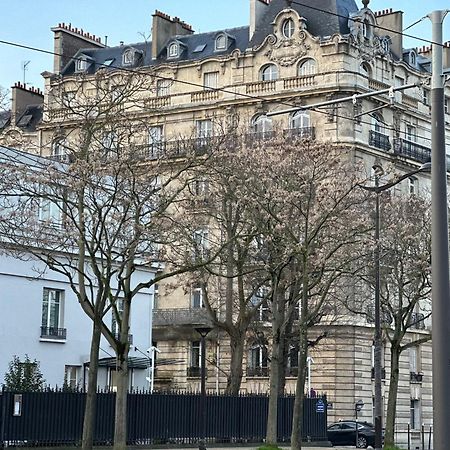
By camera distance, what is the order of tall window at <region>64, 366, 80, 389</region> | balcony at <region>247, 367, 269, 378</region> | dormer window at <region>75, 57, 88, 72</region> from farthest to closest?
dormer window at <region>75, 57, 88, 72</region> → balcony at <region>247, 367, 269, 378</region> → tall window at <region>64, 366, 80, 389</region>

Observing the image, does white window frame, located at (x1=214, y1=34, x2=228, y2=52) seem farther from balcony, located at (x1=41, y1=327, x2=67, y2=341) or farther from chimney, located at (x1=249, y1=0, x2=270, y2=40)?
balcony, located at (x1=41, y1=327, x2=67, y2=341)

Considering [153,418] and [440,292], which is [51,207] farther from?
[440,292]

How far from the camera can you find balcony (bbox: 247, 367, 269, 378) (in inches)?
2381

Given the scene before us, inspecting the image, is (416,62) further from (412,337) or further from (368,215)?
(368,215)

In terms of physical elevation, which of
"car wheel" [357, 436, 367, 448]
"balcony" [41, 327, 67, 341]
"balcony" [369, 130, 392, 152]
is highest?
"balcony" [369, 130, 392, 152]

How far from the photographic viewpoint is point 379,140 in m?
63.0

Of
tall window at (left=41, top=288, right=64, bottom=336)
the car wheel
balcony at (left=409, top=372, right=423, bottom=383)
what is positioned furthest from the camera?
balcony at (left=409, top=372, right=423, bottom=383)

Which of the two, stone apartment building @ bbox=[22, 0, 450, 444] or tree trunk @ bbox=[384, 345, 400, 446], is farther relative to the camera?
stone apartment building @ bbox=[22, 0, 450, 444]

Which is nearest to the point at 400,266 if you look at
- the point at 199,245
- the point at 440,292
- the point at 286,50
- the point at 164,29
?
the point at 199,245

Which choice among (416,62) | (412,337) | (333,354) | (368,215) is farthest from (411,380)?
(368,215)

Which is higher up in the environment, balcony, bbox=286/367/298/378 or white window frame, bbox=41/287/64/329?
white window frame, bbox=41/287/64/329

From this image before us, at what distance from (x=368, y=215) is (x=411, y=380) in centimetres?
2761

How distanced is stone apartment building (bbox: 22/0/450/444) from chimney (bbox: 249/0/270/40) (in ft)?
0.20

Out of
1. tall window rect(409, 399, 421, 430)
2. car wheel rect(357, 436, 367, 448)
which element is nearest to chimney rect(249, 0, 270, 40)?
tall window rect(409, 399, 421, 430)
